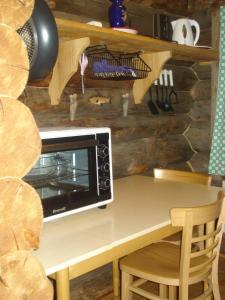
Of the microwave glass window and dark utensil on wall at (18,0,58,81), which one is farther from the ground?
dark utensil on wall at (18,0,58,81)

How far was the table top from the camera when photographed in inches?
45.5

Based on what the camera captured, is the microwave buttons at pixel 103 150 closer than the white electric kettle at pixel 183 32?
Yes

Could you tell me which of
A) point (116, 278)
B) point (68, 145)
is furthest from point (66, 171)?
point (116, 278)

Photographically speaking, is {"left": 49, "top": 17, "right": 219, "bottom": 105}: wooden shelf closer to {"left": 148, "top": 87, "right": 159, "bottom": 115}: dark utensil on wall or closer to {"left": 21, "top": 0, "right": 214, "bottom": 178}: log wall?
{"left": 21, "top": 0, "right": 214, "bottom": 178}: log wall

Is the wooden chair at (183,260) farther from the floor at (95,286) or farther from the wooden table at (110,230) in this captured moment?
the floor at (95,286)

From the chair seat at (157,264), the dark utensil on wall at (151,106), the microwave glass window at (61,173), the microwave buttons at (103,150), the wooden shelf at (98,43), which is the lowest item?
the chair seat at (157,264)

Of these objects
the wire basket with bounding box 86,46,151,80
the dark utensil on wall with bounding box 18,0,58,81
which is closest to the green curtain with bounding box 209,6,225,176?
the wire basket with bounding box 86,46,151,80

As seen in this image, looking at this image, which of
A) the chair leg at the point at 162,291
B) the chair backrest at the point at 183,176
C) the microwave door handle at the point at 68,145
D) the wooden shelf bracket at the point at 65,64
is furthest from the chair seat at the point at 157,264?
the wooden shelf bracket at the point at 65,64

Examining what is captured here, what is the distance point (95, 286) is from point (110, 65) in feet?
4.45

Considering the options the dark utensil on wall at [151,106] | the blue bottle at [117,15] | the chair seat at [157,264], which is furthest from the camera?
the dark utensil on wall at [151,106]

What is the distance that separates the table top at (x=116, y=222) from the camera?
116 centimetres

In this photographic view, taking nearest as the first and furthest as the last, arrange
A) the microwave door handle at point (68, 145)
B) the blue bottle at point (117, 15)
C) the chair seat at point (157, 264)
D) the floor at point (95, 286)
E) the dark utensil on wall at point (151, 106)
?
1. the microwave door handle at point (68, 145)
2. the chair seat at point (157, 264)
3. the blue bottle at point (117, 15)
4. the floor at point (95, 286)
5. the dark utensil on wall at point (151, 106)

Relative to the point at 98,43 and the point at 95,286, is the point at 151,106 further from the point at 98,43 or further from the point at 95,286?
the point at 95,286

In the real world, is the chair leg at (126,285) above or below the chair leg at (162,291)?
above
